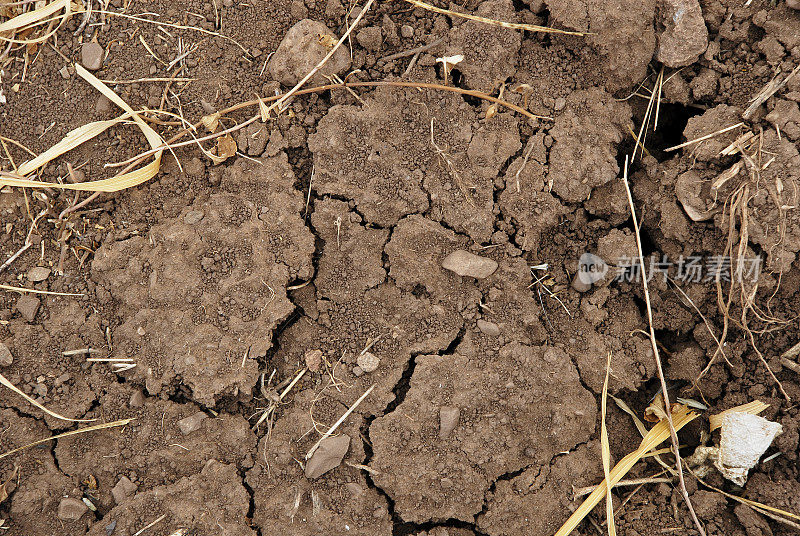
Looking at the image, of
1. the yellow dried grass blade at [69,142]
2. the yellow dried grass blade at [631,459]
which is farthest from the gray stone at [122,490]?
the yellow dried grass blade at [631,459]

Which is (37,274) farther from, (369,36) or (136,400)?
(369,36)

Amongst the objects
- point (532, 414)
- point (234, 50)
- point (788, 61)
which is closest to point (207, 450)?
point (532, 414)

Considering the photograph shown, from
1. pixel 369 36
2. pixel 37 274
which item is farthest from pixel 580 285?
pixel 37 274

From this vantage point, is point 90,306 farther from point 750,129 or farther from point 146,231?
point 750,129

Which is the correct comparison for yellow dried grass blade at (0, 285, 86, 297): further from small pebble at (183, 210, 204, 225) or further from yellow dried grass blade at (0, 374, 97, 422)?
small pebble at (183, 210, 204, 225)

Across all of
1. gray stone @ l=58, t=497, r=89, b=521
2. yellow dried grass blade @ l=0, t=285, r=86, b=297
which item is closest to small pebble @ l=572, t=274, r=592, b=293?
yellow dried grass blade @ l=0, t=285, r=86, b=297

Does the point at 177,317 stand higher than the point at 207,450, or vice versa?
the point at 177,317

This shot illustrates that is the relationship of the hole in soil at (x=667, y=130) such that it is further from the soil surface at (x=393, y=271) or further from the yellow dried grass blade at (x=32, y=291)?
the yellow dried grass blade at (x=32, y=291)
